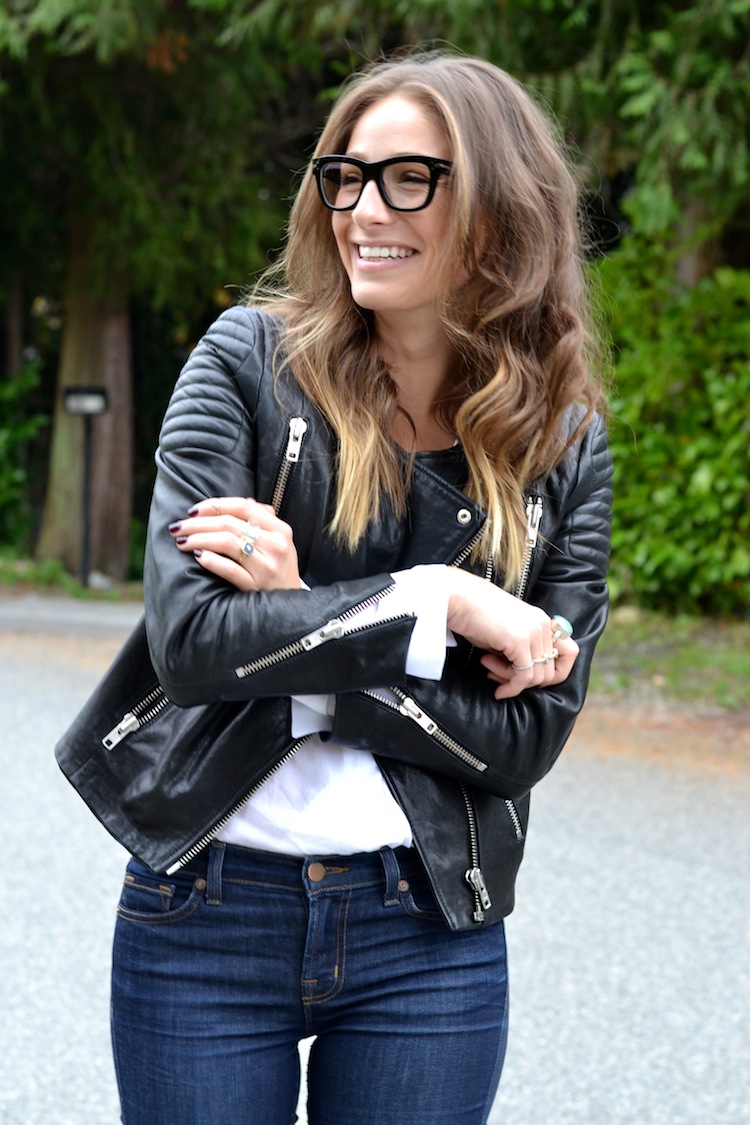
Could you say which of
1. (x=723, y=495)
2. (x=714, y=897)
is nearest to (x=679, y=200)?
Answer: (x=723, y=495)

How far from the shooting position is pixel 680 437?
8992 mm

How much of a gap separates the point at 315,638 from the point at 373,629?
74 millimetres

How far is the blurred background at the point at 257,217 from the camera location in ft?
25.8

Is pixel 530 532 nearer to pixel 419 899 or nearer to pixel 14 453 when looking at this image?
pixel 419 899

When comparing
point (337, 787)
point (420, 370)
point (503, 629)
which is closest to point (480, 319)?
point (420, 370)

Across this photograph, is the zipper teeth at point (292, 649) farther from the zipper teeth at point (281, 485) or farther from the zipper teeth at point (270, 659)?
the zipper teeth at point (281, 485)

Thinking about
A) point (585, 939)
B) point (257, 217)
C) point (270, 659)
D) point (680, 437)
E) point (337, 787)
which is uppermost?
point (270, 659)

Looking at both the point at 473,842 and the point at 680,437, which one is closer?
the point at 473,842

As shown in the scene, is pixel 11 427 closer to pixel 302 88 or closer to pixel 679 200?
pixel 302 88

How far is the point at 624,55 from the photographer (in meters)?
7.69

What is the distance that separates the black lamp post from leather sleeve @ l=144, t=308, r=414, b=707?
1040 centimetres

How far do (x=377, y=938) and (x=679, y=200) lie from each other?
7.66 metres

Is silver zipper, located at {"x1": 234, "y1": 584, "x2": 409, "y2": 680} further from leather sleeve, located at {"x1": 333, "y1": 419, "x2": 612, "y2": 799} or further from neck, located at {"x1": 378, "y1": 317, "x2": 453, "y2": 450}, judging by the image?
neck, located at {"x1": 378, "y1": 317, "x2": 453, "y2": 450}

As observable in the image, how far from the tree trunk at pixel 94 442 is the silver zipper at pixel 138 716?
10885mm
